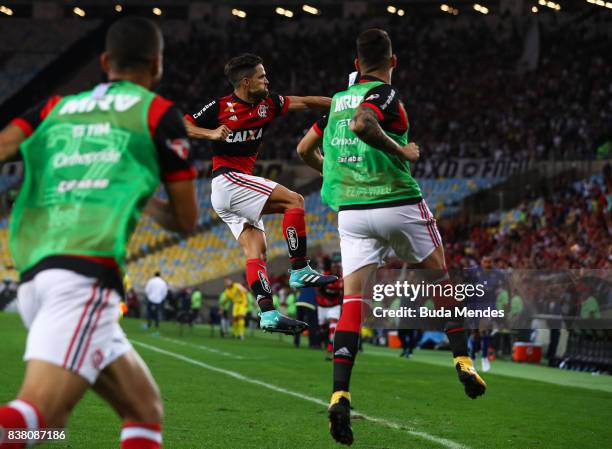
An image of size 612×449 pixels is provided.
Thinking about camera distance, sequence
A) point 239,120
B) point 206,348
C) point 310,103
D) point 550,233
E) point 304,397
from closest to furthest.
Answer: point 310,103 < point 239,120 < point 304,397 < point 206,348 < point 550,233

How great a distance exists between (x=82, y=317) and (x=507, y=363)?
21076 mm

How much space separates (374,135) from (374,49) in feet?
2.71

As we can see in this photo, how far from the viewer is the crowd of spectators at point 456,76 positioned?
42.3 metres

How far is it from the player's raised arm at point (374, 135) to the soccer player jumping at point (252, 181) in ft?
4.30

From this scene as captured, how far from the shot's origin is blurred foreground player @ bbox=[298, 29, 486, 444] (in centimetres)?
802

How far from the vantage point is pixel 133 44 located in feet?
16.9

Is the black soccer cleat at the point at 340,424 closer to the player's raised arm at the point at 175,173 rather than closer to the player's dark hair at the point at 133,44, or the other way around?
the player's raised arm at the point at 175,173

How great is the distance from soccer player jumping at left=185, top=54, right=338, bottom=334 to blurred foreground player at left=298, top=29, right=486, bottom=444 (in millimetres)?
Answer: 857

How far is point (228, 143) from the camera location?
959 cm

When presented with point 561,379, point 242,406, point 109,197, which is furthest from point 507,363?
point 109,197

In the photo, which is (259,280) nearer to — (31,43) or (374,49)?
(374,49)

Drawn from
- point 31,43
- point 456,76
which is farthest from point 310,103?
point 31,43

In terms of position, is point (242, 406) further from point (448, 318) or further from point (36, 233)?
point (36, 233)

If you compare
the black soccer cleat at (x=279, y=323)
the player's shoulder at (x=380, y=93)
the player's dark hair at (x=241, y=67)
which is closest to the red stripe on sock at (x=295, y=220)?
the black soccer cleat at (x=279, y=323)
